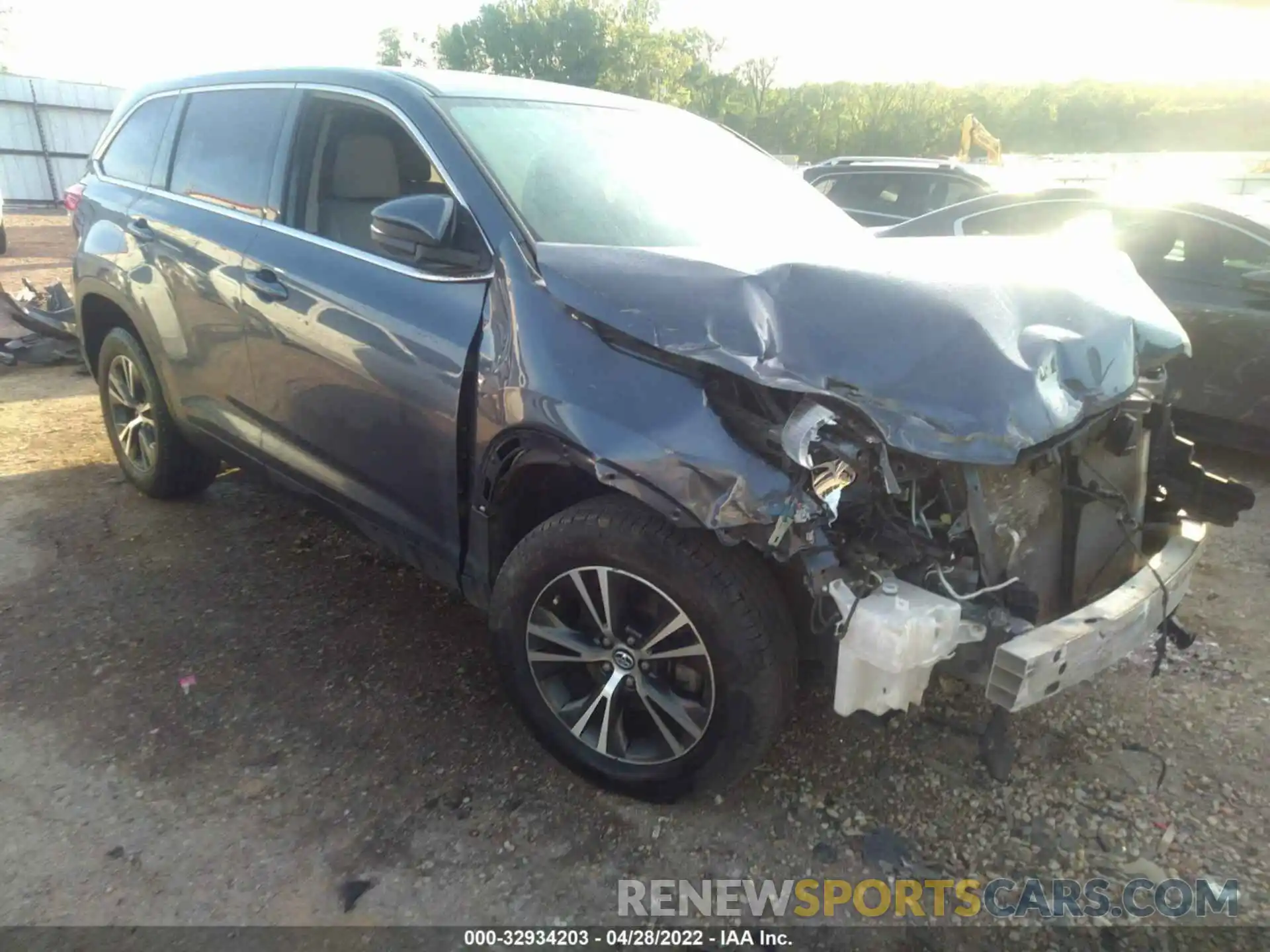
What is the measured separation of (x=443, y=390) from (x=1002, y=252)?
5.77 feet

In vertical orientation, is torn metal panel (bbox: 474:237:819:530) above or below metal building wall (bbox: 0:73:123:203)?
below

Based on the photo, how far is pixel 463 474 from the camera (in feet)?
8.98

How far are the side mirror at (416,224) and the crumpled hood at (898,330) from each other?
329 mm

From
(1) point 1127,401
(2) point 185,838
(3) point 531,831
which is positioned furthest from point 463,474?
(1) point 1127,401

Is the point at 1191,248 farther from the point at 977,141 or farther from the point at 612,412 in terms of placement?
the point at 977,141

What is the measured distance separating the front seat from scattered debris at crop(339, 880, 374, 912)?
2046mm

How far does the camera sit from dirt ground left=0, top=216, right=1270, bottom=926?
2.37 metres

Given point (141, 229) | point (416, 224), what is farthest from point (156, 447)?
point (416, 224)

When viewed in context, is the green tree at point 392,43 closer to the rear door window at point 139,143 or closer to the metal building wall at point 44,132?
the metal building wall at point 44,132

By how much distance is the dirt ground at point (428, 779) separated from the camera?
7.76ft

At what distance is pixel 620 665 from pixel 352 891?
2.96ft

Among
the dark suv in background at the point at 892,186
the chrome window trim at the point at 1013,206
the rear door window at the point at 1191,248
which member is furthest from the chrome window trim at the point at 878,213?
the rear door window at the point at 1191,248

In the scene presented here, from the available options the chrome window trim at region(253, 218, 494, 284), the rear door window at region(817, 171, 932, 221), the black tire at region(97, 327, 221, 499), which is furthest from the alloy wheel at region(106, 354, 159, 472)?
the rear door window at region(817, 171, 932, 221)

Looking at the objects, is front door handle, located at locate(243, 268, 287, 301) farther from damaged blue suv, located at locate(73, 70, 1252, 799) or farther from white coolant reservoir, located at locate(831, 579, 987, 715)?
white coolant reservoir, located at locate(831, 579, 987, 715)
